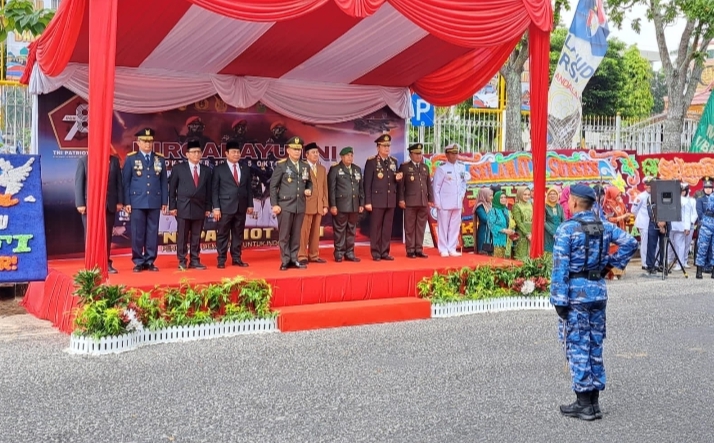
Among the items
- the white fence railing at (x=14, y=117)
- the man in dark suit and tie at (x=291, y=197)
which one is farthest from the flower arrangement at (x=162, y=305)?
the white fence railing at (x=14, y=117)

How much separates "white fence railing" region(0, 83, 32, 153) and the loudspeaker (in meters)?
8.38

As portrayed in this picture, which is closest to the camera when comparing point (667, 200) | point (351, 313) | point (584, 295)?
point (584, 295)

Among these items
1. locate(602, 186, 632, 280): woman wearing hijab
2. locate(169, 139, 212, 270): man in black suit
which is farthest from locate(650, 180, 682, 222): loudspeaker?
locate(169, 139, 212, 270): man in black suit

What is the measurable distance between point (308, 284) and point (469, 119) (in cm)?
678

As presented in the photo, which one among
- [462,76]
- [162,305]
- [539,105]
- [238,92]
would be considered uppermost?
[462,76]

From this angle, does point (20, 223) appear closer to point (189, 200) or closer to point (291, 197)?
point (189, 200)

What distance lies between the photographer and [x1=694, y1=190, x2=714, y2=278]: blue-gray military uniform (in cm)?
1112

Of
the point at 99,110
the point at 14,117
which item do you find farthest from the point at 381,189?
the point at 14,117

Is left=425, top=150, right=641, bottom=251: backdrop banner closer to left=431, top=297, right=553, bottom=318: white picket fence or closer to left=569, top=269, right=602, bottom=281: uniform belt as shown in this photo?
left=431, top=297, right=553, bottom=318: white picket fence

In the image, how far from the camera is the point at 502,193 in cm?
1041

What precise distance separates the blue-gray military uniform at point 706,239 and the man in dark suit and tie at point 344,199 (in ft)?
18.0

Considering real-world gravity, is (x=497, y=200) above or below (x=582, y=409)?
above

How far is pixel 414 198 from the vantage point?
29.8 feet

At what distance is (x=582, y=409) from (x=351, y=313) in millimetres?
2960
